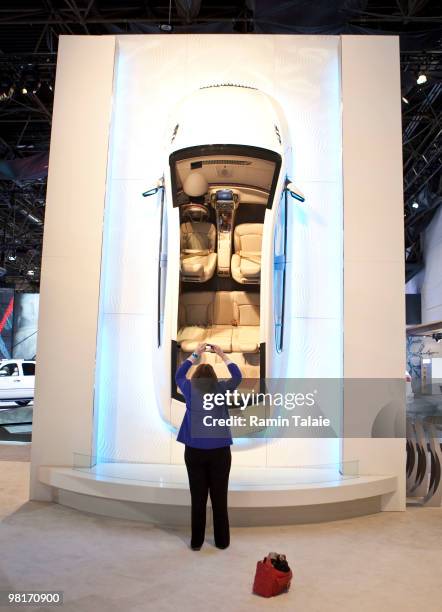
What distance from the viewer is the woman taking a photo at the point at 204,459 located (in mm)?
3027

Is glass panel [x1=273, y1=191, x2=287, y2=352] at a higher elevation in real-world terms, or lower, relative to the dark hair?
higher

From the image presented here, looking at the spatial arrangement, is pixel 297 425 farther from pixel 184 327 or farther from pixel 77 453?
pixel 77 453

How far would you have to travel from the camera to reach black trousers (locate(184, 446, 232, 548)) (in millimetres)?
3035

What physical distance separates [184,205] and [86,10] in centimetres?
407

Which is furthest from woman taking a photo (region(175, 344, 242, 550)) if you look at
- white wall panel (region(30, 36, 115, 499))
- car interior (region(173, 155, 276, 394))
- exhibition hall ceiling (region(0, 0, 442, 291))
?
exhibition hall ceiling (region(0, 0, 442, 291))

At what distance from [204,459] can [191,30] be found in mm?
5599

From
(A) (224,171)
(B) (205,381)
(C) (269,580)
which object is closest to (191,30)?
(A) (224,171)

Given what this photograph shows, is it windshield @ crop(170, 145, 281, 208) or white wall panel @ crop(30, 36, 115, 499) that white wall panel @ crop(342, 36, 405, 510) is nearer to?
windshield @ crop(170, 145, 281, 208)

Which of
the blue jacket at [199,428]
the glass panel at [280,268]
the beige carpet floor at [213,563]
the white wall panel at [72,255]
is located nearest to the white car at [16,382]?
the white wall panel at [72,255]

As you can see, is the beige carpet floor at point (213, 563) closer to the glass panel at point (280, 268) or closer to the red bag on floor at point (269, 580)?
the red bag on floor at point (269, 580)

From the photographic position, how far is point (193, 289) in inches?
175

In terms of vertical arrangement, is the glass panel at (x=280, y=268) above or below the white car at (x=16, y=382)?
above

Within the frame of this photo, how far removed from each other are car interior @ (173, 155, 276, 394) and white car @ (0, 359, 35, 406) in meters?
7.32

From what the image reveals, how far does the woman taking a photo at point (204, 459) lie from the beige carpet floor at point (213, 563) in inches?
5.9
